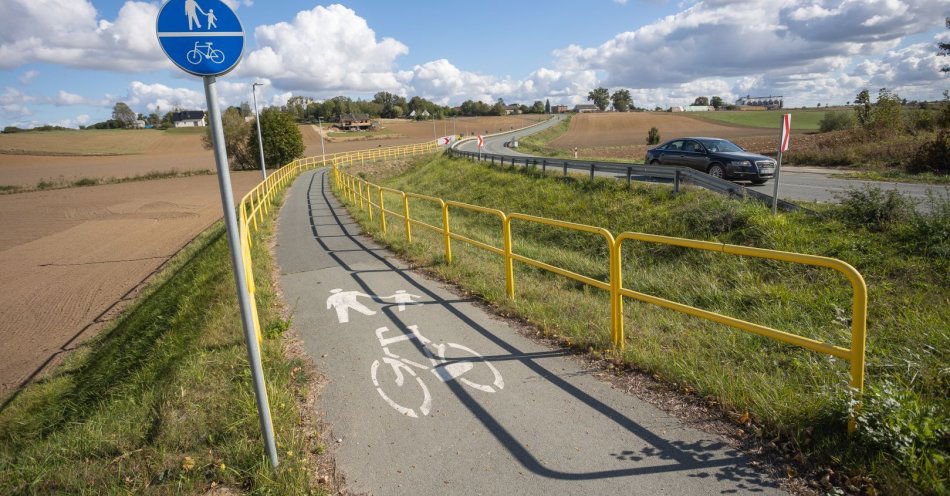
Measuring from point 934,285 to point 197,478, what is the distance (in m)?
8.46

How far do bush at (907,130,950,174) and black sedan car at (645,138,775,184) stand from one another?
20.0ft

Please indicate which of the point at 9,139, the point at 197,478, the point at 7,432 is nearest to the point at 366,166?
the point at 7,432

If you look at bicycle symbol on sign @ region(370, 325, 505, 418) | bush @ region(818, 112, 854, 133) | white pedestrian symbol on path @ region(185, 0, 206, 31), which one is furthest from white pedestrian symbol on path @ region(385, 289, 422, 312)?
bush @ region(818, 112, 854, 133)

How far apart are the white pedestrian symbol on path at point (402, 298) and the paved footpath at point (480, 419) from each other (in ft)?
0.66

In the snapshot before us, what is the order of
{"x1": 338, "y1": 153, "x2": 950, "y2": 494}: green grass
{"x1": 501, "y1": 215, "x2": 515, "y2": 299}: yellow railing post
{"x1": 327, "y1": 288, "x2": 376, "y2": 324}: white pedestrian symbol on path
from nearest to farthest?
{"x1": 338, "y1": 153, "x2": 950, "y2": 494}: green grass < {"x1": 501, "y1": 215, "x2": 515, "y2": 299}: yellow railing post < {"x1": 327, "y1": 288, "x2": 376, "y2": 324}: white pedestrian symbol on path

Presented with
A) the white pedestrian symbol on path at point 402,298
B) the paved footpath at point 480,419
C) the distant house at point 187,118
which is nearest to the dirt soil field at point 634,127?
the white pedestrian symbol on path at point 402,298

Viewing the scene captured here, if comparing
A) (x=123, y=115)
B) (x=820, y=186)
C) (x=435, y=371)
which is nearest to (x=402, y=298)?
(x=435, y=371)

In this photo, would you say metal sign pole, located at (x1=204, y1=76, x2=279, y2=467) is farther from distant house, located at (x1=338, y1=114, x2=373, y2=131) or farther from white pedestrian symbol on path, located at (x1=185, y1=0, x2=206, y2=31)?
distant house, located at (x1=338, y1=114, x2=373, y2=131)

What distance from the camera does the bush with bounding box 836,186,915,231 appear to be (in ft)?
28.6

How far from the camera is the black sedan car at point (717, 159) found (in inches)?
577

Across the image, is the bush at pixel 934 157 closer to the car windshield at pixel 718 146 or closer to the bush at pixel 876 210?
the car windshield at pixel 718 146

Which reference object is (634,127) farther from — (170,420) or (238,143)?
(170,420)

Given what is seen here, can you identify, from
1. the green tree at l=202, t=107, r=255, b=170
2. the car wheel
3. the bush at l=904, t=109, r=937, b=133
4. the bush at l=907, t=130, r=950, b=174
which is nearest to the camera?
the car wheel

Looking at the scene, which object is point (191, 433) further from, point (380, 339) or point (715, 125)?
point (715, 125)
